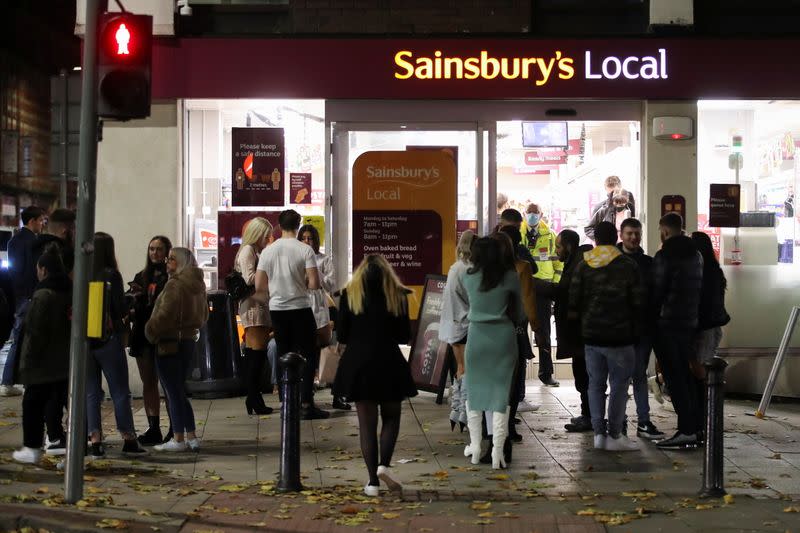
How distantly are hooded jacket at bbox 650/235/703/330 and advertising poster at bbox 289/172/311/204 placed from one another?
5399mm

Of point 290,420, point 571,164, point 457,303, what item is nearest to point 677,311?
point 457,303

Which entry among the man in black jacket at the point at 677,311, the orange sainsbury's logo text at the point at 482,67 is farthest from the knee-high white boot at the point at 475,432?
the orange sainsbury's logo text at the point at 482,67

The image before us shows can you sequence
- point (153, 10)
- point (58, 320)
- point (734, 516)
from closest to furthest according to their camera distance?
point (734, 516)
point (58, 320)
point (153, 10)

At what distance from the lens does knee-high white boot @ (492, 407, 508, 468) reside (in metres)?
9.46

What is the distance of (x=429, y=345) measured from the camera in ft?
43.0

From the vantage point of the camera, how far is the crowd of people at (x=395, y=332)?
28.1 feet

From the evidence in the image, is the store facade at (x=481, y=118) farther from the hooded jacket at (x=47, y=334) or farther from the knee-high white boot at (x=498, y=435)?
the knee-high white boot at (x=498, y=435)

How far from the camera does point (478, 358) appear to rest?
31.1 feet

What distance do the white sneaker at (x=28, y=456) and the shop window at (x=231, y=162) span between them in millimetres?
5177

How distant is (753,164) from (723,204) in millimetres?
641

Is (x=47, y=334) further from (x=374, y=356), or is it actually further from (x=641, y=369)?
(x=641, y=369)

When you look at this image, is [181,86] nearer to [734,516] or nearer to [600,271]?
[600,271]

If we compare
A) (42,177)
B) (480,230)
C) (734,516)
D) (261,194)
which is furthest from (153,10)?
(42,177)

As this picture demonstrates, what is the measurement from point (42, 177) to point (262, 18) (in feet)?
138
